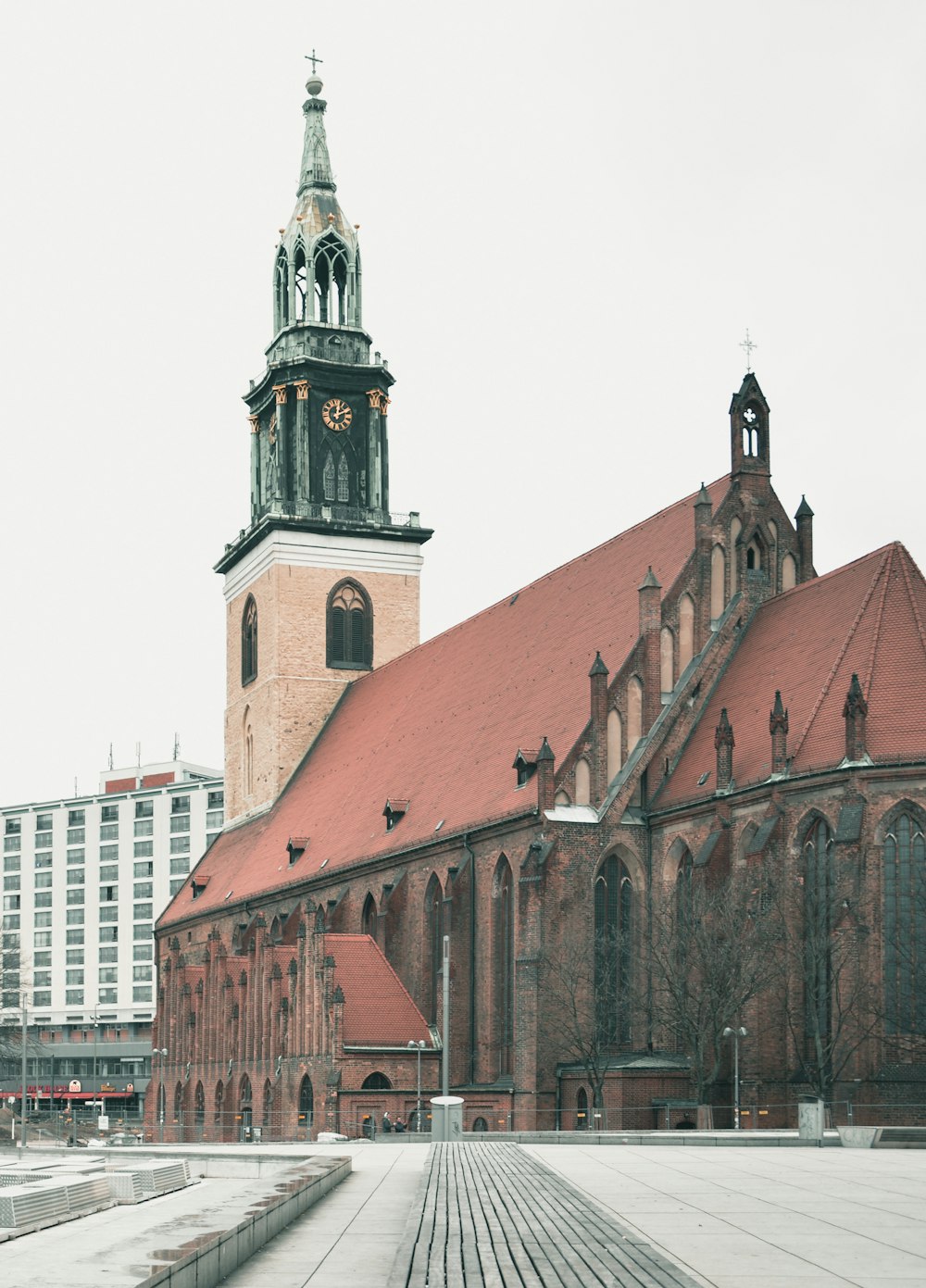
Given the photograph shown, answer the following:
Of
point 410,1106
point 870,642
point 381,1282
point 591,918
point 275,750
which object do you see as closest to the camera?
point 381,1282

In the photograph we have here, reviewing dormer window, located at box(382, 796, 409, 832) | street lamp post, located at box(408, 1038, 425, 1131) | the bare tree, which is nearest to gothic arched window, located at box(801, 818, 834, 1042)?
the bare tree

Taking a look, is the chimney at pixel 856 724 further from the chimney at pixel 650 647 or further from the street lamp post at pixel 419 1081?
the street lamp post at pixel 419 1081

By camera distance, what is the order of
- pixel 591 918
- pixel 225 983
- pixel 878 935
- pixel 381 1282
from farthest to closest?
pixel 225 983 → pixel 591 918 → pixel 878 935 → pixel 381 1282

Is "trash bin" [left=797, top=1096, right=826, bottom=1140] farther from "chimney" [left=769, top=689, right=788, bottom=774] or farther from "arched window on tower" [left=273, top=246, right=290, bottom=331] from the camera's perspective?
"arched window on tower" [left=273, top=246, right=290, bottom=331]

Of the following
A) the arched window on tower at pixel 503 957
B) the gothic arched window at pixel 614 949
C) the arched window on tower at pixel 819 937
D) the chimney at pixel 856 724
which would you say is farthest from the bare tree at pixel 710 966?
the arched window on tower at pixel 503 957

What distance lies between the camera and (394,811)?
2581 inches

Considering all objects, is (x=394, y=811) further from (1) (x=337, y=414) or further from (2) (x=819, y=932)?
(1) (x=337, y=414)

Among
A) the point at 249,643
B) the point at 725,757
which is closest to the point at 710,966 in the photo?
the point at 725,757

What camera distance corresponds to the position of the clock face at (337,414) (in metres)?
83.9

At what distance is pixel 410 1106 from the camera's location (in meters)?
57.6

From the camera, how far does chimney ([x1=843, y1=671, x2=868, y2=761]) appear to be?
154 ft

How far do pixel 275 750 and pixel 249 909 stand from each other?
8.71 m

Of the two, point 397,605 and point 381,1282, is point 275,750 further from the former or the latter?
point 381,1282

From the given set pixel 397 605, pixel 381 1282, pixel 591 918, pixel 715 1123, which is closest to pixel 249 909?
pixel 397 605
